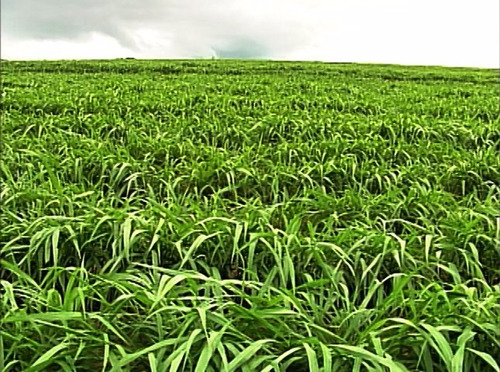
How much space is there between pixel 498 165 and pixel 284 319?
2.09 m

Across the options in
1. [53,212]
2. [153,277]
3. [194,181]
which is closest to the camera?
[153,277]

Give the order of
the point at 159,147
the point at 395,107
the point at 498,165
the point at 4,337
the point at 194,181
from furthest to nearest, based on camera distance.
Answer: the point at 395,107
the point at 159,147
the point at 498,165
the point at 194,181
the point at 4,337

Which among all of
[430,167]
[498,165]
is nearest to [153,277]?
[430,167]

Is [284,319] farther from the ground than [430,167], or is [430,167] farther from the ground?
[430,167]

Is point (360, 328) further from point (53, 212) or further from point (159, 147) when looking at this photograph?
point (159, 147)

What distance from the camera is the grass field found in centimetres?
142

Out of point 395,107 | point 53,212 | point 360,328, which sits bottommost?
point 360,328

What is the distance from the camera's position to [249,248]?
6.18ft

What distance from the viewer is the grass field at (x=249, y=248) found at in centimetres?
142

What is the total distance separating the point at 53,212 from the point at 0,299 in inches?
26.6

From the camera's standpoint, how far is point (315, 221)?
7.74ft

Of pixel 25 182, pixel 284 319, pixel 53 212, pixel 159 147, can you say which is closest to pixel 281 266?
pixel 284 319

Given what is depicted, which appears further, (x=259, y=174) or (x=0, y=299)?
(x=259, y=174)

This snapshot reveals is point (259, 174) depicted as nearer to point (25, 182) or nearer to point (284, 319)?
point (25, 182)
